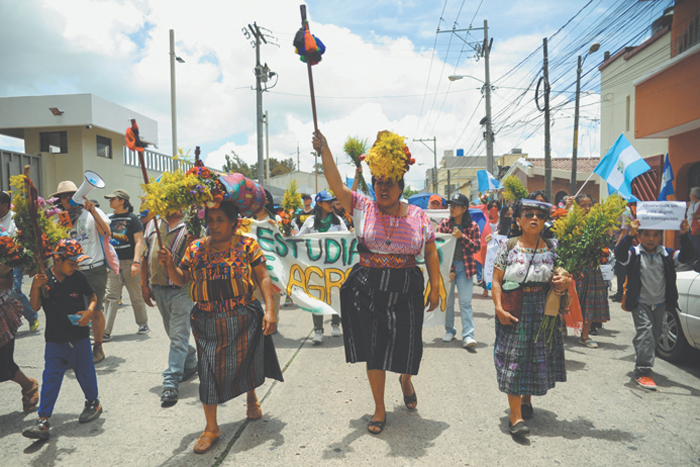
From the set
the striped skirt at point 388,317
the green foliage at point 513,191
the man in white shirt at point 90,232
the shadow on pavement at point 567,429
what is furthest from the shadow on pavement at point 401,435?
the green foliage at point 513,191

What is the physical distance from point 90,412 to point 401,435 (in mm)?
2596

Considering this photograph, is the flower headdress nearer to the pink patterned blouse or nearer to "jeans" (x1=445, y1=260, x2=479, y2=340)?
the pink patterned blouse

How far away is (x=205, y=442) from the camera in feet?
10.9

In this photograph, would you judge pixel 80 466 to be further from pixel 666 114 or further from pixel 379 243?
pixel 666 114

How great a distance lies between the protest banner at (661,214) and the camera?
4320 mm

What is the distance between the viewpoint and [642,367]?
15.3 ft

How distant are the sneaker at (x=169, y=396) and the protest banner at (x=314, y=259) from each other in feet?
6.15

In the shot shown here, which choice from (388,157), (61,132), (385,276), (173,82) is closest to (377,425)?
(385,276)

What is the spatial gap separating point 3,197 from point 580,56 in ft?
80.7

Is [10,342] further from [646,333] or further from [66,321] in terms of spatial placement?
[646,333]

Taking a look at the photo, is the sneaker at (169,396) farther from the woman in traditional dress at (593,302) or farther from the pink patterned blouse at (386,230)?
the woman in traditional dress at (593,302)

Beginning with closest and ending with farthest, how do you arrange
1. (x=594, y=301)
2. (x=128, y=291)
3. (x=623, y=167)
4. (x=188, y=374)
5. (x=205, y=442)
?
(x=205, y=442), (x=188, y=374), (x=594, y=301), (x=128, y=291), (x=623, y=167)

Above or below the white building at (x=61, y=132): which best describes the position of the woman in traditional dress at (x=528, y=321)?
below

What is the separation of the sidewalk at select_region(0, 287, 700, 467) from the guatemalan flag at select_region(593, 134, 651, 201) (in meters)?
2.64
